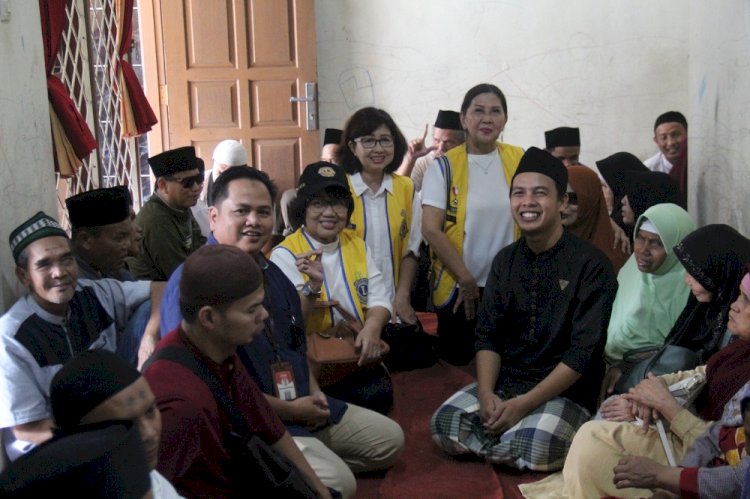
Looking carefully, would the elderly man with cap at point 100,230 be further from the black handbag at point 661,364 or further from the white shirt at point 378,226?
the black handbag at point 661,364

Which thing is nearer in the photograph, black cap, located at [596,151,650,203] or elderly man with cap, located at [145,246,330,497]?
elderly man with cap, located at [145,246,330,497]

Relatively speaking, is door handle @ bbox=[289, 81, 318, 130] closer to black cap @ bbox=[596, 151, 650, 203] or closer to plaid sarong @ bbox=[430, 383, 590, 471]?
black cap @ bbox=[596, 151, 650, 203]

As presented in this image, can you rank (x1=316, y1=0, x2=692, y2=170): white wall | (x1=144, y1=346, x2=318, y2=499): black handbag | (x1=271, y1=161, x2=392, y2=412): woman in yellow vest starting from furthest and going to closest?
(x1=316, y1=0, x2=692, y2=170): white wall < (x1=271, y1=161, x2=392, y2=412): woman in yellow vest < (x1=144, y1=346, x2=318, y2=499): black handbag

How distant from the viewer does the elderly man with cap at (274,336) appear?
254 centimetres

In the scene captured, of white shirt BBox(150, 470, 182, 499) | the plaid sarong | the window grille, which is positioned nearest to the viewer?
white shirt BBox(150, 470, 182, 499)

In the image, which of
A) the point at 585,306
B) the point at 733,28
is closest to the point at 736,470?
the point at 585,306

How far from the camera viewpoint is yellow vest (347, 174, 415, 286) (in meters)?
3.95

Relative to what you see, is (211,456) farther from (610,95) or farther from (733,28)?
(610,95)

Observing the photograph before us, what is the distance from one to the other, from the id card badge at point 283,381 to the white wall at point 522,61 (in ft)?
13.5

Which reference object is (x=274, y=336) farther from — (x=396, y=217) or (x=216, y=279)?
(x=396, y=217)

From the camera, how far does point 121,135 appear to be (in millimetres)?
5645

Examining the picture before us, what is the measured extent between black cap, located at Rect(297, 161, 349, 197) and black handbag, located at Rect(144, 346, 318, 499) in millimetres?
1603

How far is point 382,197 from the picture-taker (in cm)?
402

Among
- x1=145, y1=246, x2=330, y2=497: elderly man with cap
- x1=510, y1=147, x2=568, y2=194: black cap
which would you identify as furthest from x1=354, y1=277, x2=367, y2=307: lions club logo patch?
x1=145, y1=246, x2=330, y2=497: elderly man with cap
